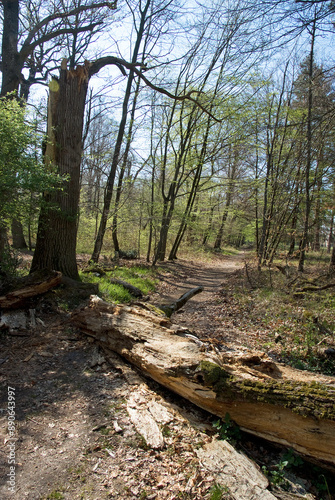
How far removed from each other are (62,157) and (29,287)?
292 centimetres

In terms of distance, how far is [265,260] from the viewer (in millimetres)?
11859

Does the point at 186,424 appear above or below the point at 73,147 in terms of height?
below

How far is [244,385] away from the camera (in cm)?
269

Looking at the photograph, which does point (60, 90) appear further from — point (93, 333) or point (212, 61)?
point (212, 61)

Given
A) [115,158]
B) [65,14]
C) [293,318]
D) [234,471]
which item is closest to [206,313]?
[293,318]

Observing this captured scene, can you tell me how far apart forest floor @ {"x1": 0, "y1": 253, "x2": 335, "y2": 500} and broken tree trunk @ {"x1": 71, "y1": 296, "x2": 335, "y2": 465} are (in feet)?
0.70

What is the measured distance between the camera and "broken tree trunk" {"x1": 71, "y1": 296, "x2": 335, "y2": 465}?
2.35 meters

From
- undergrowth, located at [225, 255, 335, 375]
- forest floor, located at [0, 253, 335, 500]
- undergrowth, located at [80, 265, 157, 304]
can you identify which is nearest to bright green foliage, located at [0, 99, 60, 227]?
forest floor, located at [0, 253, 335, 500]

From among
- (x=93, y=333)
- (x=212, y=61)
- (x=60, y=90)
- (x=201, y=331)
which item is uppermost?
(x=212, y=61)

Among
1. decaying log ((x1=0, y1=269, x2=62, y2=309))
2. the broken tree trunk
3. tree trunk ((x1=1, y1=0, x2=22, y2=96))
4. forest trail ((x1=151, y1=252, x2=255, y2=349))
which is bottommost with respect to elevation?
forest trail ((x1=151, y1=252, x2=255, y2=349))

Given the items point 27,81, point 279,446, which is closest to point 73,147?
point 279,446

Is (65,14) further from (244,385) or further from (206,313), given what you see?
(244,385)

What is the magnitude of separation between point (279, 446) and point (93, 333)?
9.65 feet

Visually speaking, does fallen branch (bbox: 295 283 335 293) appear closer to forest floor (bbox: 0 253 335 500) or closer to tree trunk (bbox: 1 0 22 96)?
forest floor (bbox: 0 253 335 500)
